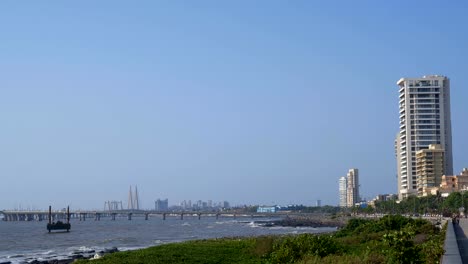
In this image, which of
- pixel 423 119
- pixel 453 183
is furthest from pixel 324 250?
pixel 423 119

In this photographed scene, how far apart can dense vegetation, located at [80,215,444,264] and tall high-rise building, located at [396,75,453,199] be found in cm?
10448

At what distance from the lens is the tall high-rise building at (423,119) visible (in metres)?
161

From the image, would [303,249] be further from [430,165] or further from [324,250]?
[430,165]

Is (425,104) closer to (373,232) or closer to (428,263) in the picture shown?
(373,232)

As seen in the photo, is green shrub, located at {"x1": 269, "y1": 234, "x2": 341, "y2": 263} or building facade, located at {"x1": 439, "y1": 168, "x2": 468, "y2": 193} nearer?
green shrub, located at {"x1": 269, "y1": 234, "x2": 341, "y2": 263}

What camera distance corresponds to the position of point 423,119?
162000mm

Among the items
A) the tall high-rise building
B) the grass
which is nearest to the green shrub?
the grass

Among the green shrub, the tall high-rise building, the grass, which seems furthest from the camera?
the tall high-rise building

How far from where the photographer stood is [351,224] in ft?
224

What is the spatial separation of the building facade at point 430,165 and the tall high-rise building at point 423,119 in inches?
169

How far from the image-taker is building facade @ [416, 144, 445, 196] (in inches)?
6038

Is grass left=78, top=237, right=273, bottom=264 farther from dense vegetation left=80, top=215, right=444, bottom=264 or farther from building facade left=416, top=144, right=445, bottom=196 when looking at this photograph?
building facade left=416, top=144, right=445, bottom=196

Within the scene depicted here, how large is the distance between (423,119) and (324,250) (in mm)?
135986

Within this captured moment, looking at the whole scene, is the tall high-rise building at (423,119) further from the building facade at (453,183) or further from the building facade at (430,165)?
the building facade at (453,183)
